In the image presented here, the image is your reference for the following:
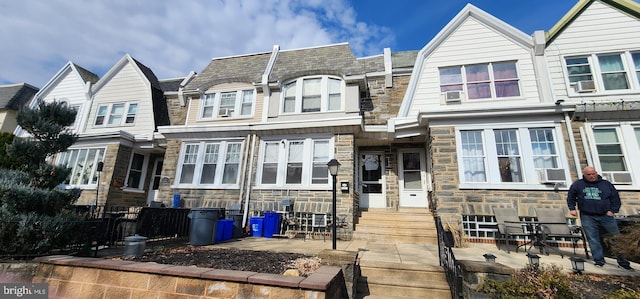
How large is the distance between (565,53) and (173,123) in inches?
609

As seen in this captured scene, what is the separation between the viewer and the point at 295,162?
9.16 metres

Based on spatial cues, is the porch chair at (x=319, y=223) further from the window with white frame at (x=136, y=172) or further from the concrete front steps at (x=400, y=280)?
the window with white frame at (x=136, y=172)

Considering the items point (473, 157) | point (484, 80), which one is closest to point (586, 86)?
point (484, 80)

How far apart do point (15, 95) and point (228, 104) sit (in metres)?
17.8

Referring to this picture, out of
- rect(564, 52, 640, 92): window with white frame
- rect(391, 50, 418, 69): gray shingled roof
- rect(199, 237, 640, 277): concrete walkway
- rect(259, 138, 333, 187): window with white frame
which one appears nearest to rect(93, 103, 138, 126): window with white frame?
rect(259, 138, 333, 187): window with white frame

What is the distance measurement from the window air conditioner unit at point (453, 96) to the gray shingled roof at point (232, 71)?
7226 millimetres

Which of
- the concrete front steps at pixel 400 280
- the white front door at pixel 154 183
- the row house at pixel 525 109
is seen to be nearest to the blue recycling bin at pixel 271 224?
the concrete front steps at pixel 400 280

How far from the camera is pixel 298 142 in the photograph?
30.6 feet

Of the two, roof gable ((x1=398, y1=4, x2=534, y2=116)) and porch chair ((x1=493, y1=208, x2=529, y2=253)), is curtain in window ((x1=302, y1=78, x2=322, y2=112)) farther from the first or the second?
porch chair ((x1=493, y1=208, x2=529, y2=253))

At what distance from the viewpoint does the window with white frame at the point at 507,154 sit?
7.05m

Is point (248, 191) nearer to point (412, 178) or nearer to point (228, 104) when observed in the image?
point (228, 104)

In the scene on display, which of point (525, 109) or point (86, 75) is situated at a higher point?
point (86, 75)

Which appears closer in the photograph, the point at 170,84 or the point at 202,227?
the point at 202,227

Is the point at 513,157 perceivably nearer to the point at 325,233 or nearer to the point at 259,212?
the point at 325,233
